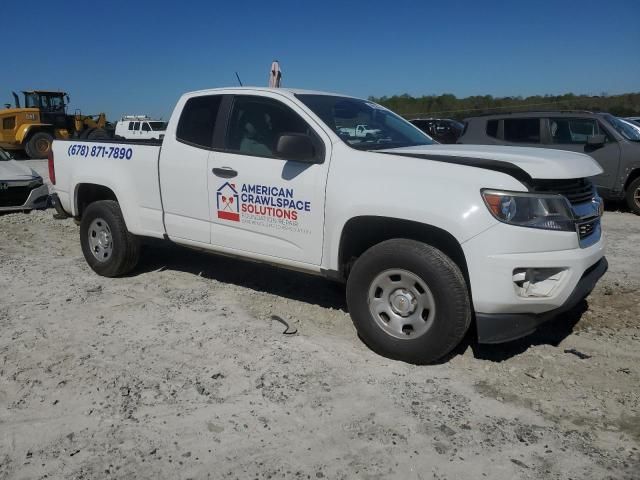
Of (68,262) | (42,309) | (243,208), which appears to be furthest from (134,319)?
(68,262)

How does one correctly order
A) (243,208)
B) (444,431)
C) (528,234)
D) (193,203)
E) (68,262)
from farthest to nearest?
(68,262), (193,203), (243,208), (528,234), (444,431)

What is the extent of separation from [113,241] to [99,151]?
92cm

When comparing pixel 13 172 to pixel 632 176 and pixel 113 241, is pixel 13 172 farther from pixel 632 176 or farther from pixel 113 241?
pixel 632 176

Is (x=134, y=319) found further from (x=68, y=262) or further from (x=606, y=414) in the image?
(x=606, y=414)

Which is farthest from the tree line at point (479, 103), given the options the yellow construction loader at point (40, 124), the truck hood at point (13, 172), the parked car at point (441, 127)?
the truck hood at point (13, 172)

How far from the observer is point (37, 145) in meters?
21.2

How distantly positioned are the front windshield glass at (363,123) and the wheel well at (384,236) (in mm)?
617

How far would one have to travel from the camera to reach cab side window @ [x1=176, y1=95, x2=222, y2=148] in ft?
15.5

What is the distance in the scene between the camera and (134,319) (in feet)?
15.0

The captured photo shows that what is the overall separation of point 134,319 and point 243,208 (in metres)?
1.32

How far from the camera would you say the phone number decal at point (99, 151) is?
17.2 ft

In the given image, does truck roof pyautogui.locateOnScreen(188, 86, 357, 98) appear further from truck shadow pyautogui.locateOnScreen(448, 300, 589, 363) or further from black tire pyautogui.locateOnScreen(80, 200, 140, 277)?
truck shadow pyautogui.locateOnScreen(448, 300, 589, 363)

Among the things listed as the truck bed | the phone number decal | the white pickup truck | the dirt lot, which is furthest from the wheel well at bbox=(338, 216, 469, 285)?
the phone number decal

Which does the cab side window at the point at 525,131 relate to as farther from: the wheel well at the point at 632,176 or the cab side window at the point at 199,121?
the cab side window at the point at 199,121
